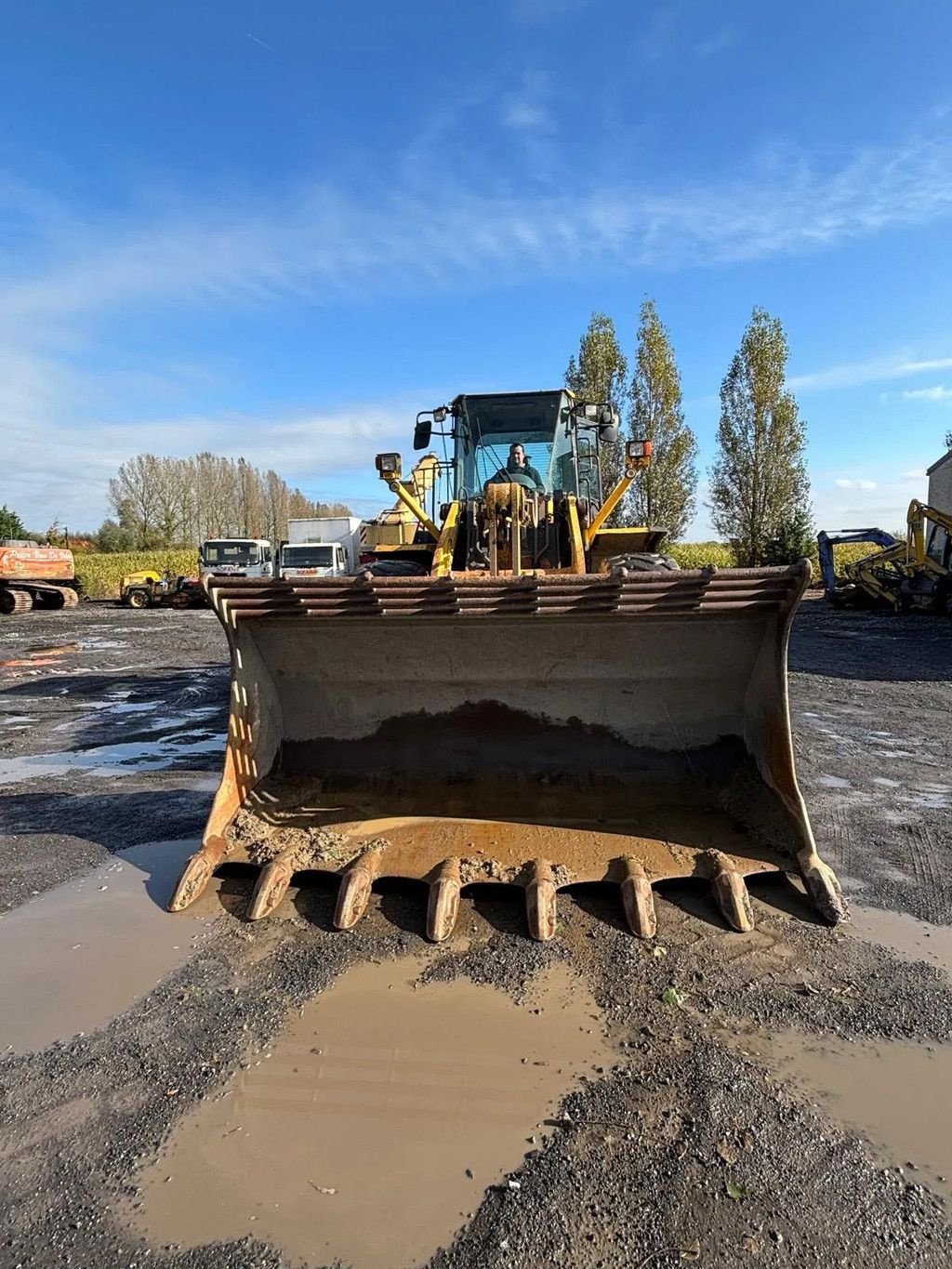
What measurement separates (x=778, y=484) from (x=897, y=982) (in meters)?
30.1

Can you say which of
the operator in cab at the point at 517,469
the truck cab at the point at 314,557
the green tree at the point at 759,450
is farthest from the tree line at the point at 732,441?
the operator in cab at the point at 517,469

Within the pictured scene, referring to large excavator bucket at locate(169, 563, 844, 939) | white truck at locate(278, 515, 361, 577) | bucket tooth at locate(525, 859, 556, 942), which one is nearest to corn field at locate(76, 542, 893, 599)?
white truck at locate(278, 515, 361, 577)

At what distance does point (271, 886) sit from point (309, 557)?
20128 mm

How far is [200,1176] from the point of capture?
1949 mm

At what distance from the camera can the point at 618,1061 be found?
236 cm

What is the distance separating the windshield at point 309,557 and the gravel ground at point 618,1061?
17.7m

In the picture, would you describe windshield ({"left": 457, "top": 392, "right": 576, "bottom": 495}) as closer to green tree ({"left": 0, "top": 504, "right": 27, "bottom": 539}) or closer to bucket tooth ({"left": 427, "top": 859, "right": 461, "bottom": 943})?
bucket tooth ({"left": 427, "top": 859, "right": 461, "bottom": 943})

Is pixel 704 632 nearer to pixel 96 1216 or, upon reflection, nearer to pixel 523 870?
pixel 523 870

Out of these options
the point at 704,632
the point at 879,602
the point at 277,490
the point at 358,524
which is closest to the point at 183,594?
the point at 358,524

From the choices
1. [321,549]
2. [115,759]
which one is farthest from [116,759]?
[321,549]

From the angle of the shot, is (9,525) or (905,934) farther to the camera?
(9,525)

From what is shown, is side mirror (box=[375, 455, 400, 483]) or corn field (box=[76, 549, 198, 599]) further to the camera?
corn field (box=[76, 549, 198, 599])

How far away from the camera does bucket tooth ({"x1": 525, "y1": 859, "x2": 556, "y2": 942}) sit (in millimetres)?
3074

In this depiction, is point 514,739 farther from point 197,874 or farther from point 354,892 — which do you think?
point 197,874
